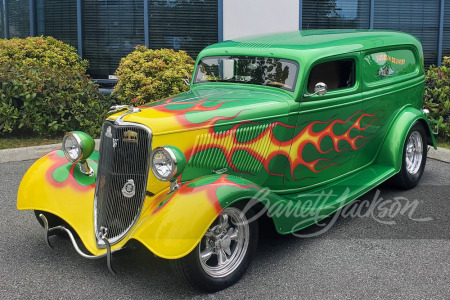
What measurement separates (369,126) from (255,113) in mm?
1625

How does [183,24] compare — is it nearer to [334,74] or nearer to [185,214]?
[334,74]

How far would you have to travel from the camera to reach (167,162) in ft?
11.4

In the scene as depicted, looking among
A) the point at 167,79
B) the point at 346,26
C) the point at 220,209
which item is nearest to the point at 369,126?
the point at 220,209

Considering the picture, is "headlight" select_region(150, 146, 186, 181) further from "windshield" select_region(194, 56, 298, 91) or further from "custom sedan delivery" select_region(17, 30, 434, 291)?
"windshield" select_region(194, 56, 298, 91)

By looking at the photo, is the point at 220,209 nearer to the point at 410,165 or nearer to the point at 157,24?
the point at 410,165

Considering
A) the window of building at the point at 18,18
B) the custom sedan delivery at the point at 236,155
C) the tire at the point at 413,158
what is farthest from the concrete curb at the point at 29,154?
the window of building at the point at 18,18

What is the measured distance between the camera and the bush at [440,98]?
779cm

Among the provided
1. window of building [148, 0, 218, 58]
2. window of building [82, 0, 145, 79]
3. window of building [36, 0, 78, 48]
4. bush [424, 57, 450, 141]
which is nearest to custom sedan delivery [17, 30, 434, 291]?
bush [424, 57, 450, 141]

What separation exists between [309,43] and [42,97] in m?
4.79

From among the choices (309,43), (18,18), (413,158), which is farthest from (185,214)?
(18,18)

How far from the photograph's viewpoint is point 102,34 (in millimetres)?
9617

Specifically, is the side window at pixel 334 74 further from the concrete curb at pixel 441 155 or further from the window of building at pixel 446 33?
the window of building at pixel 446 33

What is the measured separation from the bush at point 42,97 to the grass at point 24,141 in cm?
14

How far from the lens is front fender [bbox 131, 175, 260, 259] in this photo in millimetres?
3213
